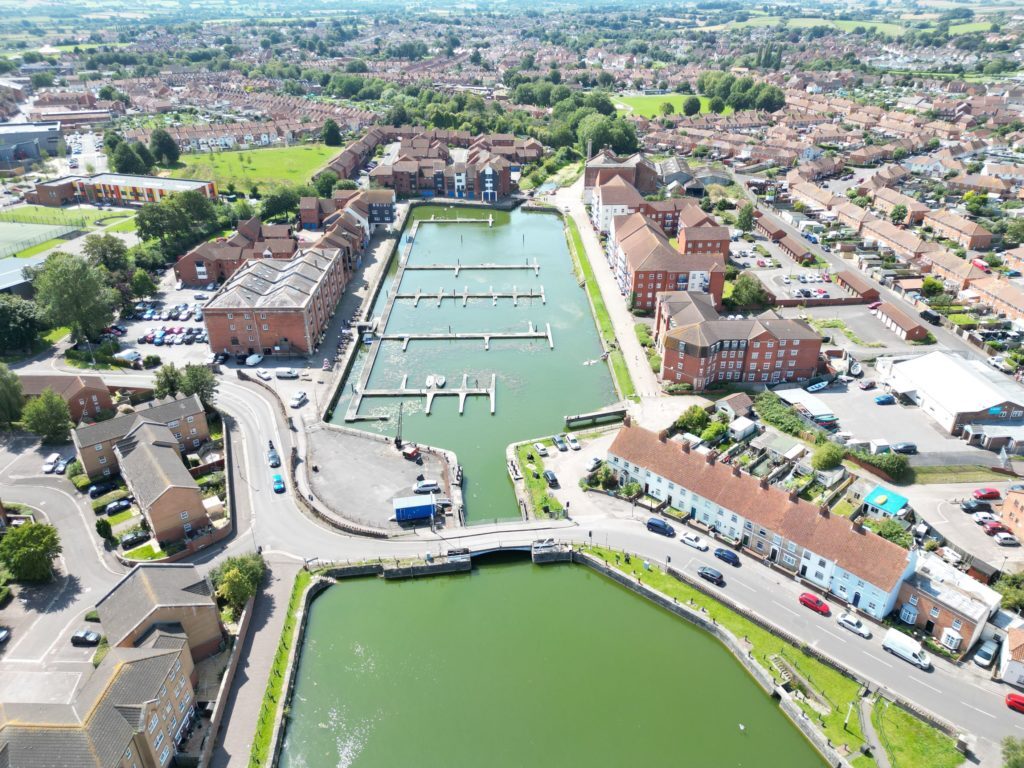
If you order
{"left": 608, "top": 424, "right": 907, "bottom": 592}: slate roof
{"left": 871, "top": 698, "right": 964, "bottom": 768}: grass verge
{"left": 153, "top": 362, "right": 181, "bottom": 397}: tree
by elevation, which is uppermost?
{"left": 153, "top": 362, "right": 181, "bottom": 397}: tree

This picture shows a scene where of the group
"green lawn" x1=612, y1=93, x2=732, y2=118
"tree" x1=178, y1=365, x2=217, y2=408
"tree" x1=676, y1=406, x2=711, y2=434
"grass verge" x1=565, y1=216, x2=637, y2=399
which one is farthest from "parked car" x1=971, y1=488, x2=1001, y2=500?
"green lawn" x1=612, y1=93, x2=732, y2=118

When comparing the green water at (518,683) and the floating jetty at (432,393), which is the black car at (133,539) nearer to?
the green water at (518,683)

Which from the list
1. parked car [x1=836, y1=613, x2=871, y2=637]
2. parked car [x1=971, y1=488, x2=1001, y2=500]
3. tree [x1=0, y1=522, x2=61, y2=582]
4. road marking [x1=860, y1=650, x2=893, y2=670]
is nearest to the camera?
road marking [x1=860, y1=650, x2=893, y2=670]

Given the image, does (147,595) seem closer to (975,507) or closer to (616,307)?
(975,507)

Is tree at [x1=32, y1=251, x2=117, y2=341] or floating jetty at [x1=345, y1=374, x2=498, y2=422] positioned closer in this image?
floating jetty at [x1=345, y1=374, x2=498, y2=422]

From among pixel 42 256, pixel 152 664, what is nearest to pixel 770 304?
pixel 152 664

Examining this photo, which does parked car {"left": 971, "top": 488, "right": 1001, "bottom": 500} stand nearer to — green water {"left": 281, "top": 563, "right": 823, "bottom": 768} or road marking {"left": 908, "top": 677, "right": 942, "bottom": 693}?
road marking {"left": 908, "top": 677, "right": 942, "bottom": 693}

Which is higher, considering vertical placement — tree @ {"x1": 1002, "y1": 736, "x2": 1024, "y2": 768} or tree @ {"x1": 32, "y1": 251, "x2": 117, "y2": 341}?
tree @ {"x1": 32, "y1": 251, "x2": 117, "y2": 341}

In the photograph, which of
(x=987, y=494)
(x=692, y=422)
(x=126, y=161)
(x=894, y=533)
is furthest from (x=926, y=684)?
(x=126, y=161)
